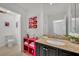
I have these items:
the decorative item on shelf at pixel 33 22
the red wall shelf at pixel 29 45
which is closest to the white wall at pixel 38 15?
the decorative item on shelf at pixel 33 22

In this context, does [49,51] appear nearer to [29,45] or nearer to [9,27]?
[29,45]

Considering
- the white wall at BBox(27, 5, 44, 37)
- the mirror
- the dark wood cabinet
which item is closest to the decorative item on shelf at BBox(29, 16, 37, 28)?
the white wall at BBox(27, 5, 44, 37)

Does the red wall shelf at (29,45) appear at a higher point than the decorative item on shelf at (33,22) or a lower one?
lower

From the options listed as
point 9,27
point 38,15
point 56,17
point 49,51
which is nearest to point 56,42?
point 49,51

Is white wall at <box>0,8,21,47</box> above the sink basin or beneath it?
above

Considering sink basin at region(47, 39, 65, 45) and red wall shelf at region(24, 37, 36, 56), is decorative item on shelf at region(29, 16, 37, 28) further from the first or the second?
sink basin at region(47, 39, 65, 45)

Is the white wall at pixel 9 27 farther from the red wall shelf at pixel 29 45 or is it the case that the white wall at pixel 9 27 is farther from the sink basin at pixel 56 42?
the sink basin at pixel 56 42

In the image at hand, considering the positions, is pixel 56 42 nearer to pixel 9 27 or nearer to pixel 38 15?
pixel 38 15

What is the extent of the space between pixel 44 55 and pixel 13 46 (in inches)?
21.1

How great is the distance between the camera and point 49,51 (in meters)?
1.82

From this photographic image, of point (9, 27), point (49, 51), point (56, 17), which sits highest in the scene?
point (56, 17)

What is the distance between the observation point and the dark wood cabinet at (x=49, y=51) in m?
1.72

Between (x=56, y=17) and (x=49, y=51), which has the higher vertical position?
(x=56, y=17)

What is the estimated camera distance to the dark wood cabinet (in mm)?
1719
